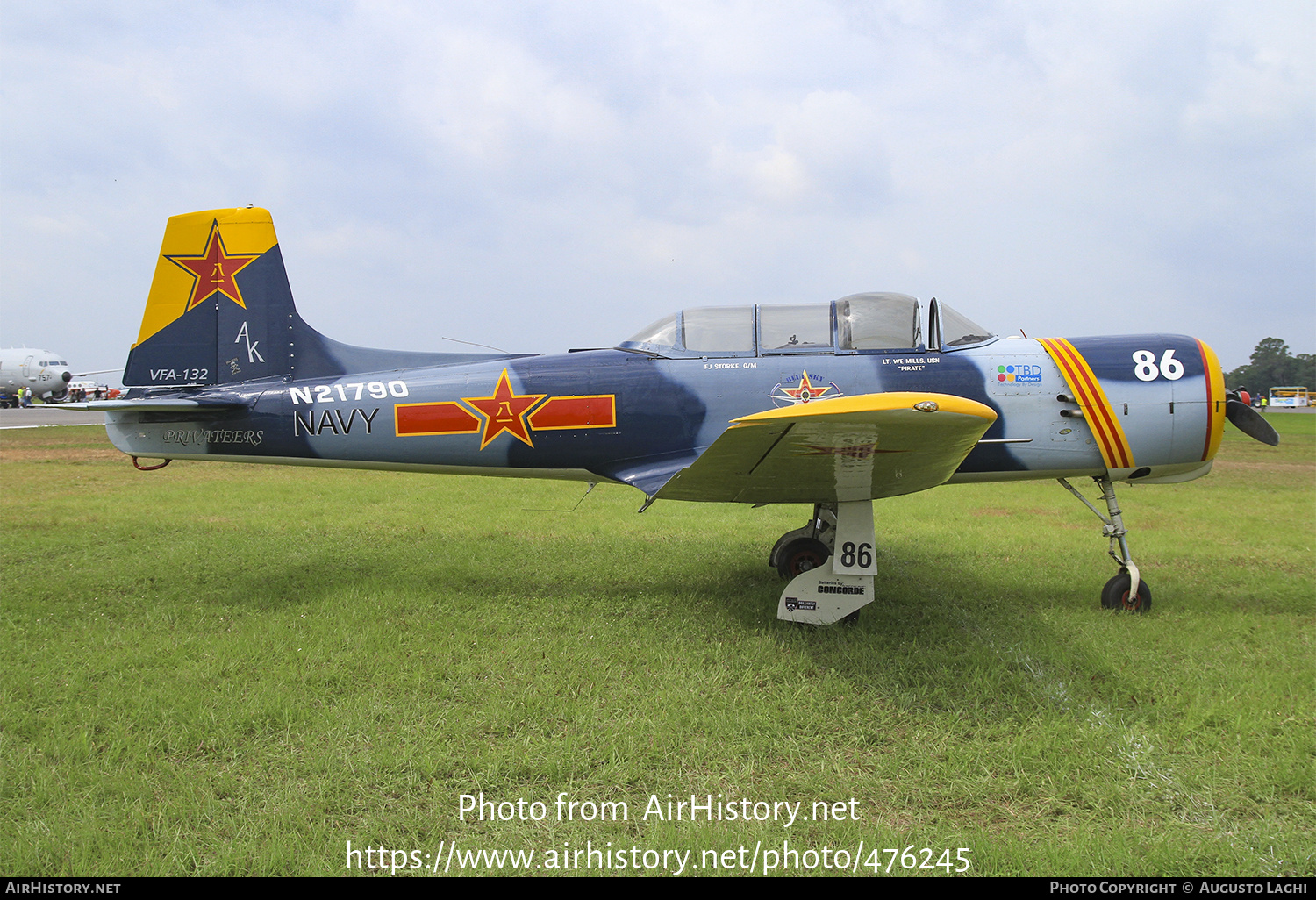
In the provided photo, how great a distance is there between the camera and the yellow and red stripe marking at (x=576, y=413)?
5.61m

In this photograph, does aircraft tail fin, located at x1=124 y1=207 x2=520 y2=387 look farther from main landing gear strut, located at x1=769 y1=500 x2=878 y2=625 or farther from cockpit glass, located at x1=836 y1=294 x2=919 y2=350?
main landing gear strut, located at x1=769 y1=500 x2=878 y2=625

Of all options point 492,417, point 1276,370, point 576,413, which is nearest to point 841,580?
point 576,413

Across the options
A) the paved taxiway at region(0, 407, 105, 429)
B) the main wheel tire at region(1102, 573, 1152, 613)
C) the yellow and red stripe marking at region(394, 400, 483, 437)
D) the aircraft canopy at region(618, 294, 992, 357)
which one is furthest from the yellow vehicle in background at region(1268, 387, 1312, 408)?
the paved taxiway at region(0, 407, 105, 429)

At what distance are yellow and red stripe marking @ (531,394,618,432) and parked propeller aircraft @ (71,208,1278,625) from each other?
14 mm

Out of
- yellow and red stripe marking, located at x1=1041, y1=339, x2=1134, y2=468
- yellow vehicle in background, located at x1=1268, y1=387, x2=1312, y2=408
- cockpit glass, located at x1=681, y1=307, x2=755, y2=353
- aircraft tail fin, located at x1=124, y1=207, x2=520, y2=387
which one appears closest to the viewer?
yellow and red stripe marking, located at x1=1041, y1=339, x2=1134, y2=468

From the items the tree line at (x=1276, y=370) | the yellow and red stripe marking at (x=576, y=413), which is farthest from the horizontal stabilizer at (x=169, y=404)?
the tree line at (x=1276, y=370)

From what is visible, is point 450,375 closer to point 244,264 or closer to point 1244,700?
point 244,264

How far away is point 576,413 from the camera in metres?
5.62

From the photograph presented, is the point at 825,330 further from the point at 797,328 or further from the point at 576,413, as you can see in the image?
the point at 576,413

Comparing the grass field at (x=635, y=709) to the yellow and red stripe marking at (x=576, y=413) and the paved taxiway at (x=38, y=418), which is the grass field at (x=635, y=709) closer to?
the yellow and red stripe marking at (x=576, y=413)

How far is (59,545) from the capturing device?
7305 millimetres

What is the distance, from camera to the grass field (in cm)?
275
